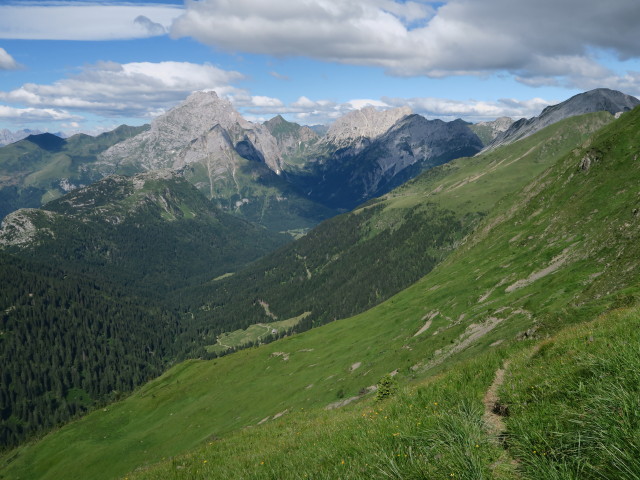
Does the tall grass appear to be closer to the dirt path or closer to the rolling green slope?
the dirt path

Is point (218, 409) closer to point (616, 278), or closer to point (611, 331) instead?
point (616, 278)

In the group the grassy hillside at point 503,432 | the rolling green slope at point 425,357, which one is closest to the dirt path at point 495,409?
the grassy hillside at point 503,432

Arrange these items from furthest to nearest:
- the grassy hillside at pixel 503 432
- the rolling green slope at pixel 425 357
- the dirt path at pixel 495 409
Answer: the rolling green slope at pixel 425 357
the dirt path at pixel 495 409
the grassy hillside at pixel 503 432

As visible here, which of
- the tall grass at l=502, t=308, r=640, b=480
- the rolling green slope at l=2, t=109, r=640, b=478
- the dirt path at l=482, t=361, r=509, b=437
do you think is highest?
the tall grass at l=502, t=308, r=640, b=480

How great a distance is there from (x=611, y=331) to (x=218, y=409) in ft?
366

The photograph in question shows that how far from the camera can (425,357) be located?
67500 mm

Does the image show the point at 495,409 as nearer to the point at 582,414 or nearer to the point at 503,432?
the point at 503,432

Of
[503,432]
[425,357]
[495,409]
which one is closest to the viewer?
[503,432]

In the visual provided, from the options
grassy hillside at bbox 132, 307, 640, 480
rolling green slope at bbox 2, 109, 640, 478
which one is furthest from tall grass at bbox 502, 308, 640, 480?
rolling green slope at bbox 2, 109, 640, 478

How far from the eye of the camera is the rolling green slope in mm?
12891

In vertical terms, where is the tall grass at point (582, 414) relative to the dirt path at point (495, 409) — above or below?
above

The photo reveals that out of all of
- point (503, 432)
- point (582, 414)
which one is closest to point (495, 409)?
point (503, 432)

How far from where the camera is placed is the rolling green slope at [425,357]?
12.9 m

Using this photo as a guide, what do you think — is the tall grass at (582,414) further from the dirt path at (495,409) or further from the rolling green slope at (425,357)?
the rolling green slope at (425,357)
